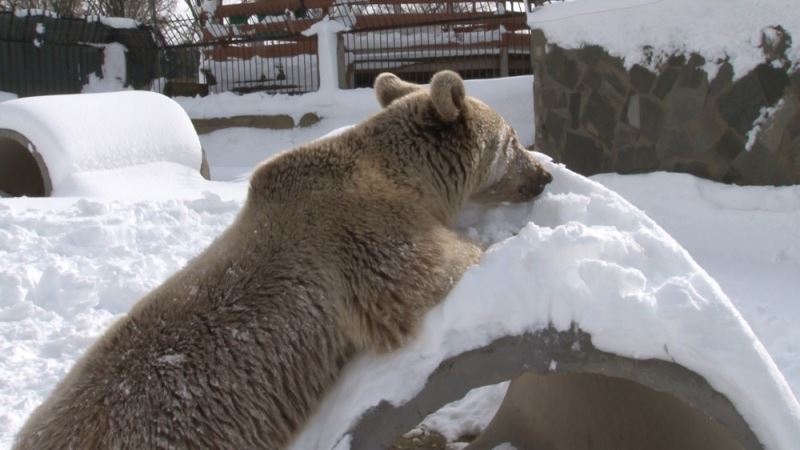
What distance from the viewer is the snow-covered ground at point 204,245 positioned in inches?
99.3

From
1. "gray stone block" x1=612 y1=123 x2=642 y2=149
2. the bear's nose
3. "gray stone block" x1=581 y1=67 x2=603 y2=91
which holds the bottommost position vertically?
the bear's nose

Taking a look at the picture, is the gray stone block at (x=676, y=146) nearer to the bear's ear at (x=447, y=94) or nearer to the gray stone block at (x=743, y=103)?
the gray stone block at (x=743, y=103)

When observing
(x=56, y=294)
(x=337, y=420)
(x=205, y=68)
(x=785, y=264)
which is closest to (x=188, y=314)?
(x=337, y=420)

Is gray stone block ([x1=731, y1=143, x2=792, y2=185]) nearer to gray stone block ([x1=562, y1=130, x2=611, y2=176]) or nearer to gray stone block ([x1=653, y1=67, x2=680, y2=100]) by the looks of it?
gray stone block ([x1=653, y1=67, x2=680, y2=100])

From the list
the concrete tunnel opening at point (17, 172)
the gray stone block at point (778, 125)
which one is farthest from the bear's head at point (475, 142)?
the concrete tunnel opening at point (17, 172)

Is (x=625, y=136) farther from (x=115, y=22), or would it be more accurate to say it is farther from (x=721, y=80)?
(x=115, y=22)

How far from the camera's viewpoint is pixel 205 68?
15.3 metres

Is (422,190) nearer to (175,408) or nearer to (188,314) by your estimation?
(188,314)

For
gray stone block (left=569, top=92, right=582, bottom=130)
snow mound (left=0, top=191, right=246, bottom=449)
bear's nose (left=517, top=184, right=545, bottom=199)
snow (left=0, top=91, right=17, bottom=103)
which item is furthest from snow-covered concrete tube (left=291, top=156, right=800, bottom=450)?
snow (left=0, top=91, right=17, bottom=103)

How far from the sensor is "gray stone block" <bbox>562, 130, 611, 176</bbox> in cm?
764

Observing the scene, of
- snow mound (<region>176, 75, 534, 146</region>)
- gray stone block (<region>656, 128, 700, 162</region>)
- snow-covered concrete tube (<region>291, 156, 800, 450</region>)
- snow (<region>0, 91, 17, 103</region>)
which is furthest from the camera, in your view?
snow (<region>0, 91, 17, 103</region>)

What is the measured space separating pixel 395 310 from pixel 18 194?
25.9ft

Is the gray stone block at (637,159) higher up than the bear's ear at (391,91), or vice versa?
the bear's ear at (391,91)

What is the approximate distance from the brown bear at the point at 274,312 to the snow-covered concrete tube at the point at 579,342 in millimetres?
124
